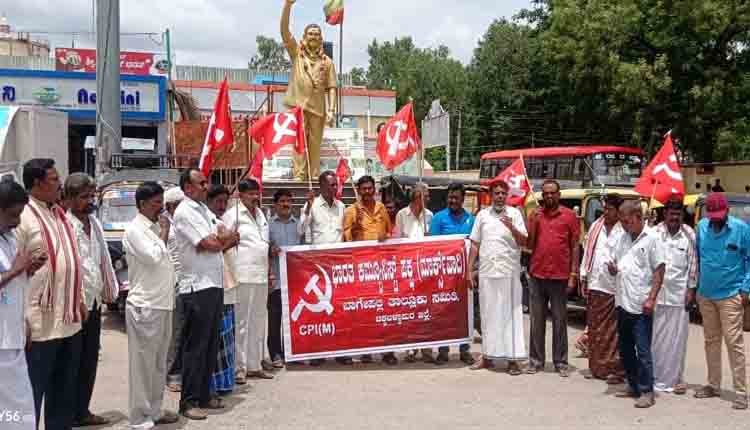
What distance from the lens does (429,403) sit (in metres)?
7.04

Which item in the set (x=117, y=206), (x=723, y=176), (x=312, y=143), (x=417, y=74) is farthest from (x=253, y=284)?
(x=417, y=74)

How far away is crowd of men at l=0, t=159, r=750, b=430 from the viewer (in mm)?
5184

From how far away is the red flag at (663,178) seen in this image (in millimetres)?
8289

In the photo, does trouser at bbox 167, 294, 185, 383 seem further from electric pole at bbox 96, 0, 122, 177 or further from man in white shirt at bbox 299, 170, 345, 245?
electric pole at bbox 96, 0, 122, 177

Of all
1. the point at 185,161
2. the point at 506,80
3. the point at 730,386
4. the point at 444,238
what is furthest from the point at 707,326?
the point at 506,80

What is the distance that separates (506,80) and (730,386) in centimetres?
3498

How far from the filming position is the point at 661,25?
27.5 metres

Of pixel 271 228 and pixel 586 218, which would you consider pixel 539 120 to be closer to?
pixel 586 218

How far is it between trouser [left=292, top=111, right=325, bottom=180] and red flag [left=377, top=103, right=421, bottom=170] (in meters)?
4.96

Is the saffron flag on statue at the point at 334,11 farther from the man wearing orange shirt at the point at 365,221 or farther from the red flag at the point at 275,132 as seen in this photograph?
the man wearing orange shirt at the point at 365,221

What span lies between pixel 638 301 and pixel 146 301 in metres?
4.08

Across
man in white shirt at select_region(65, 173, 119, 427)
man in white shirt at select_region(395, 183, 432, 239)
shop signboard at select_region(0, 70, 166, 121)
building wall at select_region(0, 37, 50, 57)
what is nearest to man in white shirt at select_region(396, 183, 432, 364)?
man in white shirt at select_region(395, 183, 432, 239)

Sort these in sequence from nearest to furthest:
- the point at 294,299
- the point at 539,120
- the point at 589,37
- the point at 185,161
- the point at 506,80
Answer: the point at 294,299 → the point at 185,161 → the point at 589,37 → the point at 539,120 → the point at 506,80

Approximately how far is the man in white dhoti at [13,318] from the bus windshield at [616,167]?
23654mm
